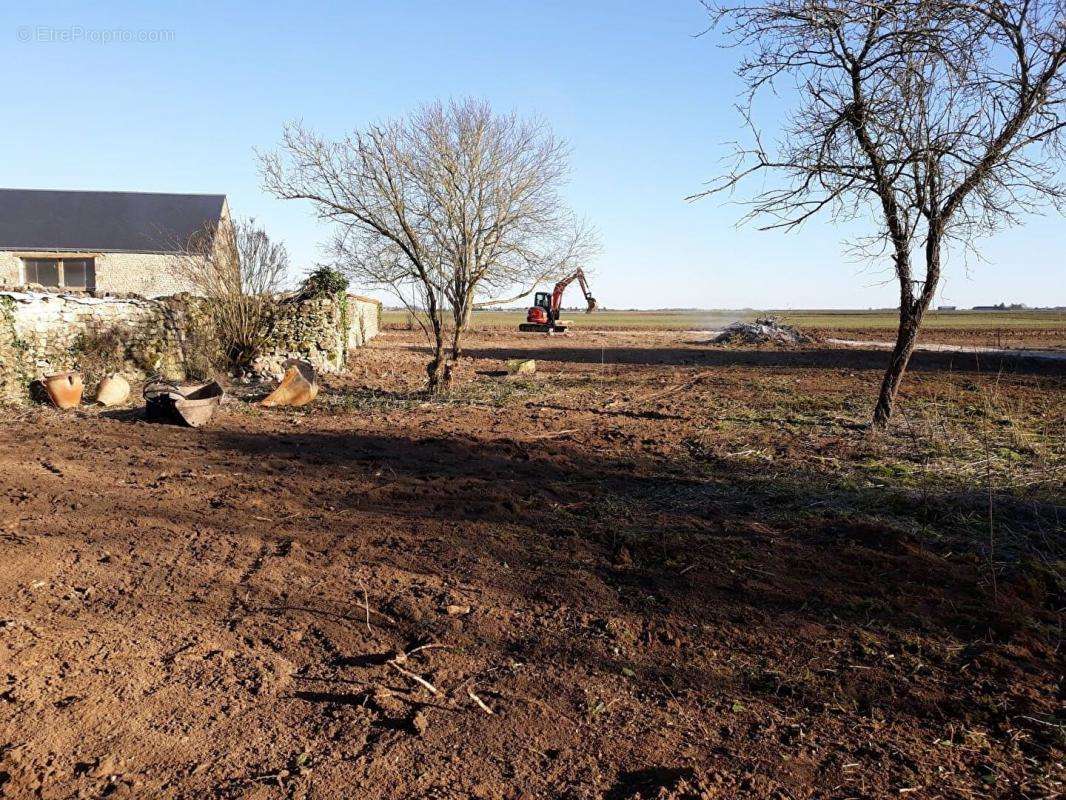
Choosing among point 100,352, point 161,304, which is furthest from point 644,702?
point 161,304

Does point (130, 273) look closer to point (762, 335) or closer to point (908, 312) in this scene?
point (762, 335)

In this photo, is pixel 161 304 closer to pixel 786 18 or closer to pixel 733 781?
pixel 786 18

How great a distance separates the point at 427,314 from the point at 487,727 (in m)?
11.6

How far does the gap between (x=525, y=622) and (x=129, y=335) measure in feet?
42.2

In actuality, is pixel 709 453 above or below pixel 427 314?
below

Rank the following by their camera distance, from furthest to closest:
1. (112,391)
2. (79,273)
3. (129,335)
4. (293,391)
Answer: (79,273) → (129,335) → (293,391) → (112,391)

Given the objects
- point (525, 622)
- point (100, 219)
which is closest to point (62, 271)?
point (100, 219)

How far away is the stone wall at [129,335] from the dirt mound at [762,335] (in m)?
19.7

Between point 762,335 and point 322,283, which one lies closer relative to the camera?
point 322,283

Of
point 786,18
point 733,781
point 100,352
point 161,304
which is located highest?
point 786,18

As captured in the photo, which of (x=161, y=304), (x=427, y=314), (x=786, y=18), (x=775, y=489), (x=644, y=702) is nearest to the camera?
(x=644, y=702)

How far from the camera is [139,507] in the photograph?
20.6 ft

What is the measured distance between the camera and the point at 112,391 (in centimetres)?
1207

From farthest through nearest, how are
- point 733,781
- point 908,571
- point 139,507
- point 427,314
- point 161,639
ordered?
point 427,314 < point 139,507 < point 908,571 < point 161,639 < point 733,781
